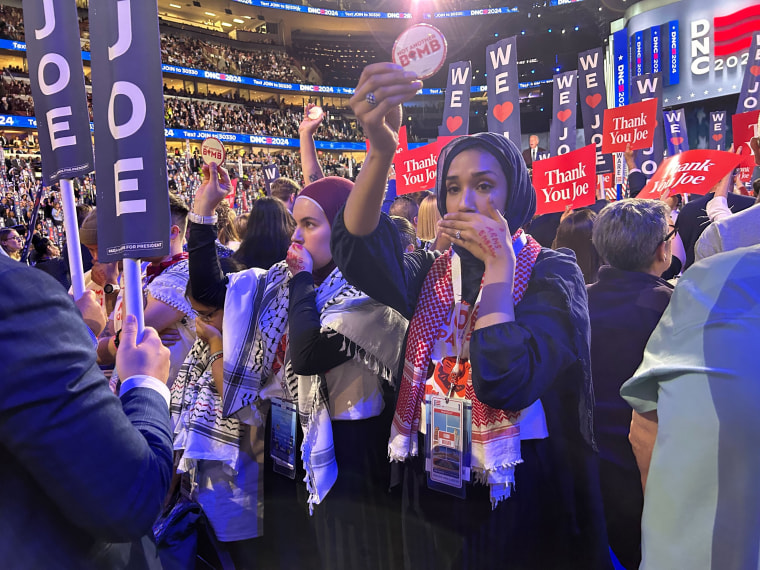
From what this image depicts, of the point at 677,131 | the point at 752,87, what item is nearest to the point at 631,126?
the point at 752,87

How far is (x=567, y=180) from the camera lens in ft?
13.8

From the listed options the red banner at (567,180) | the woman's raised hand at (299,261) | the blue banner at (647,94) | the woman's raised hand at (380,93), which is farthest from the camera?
the blue banner at (647,94)

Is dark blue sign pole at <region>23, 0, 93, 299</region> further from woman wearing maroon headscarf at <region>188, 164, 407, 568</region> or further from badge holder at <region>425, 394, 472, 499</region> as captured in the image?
badge holder at <region>425, 394, 472, 499</region>

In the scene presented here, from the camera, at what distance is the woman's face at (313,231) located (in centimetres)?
198

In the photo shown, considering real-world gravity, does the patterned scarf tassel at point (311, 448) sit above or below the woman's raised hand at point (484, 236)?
below

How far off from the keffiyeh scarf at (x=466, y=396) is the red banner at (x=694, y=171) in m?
2.86

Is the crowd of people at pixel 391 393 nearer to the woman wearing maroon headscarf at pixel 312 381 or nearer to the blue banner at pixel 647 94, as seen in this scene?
the woman wearing maroon headscarf at pixel 312 381

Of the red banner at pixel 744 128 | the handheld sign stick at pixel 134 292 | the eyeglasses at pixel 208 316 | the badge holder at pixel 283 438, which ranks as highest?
the red banner at pixel 744 128

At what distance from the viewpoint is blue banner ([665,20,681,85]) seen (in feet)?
67.8

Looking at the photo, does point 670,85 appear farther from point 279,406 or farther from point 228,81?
point 279,406

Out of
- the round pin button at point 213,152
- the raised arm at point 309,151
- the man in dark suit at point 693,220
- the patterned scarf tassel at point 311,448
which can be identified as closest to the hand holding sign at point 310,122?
the raised arm at point 309,151

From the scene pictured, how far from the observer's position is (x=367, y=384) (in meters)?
1.84

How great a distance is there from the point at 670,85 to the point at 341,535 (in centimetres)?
2376

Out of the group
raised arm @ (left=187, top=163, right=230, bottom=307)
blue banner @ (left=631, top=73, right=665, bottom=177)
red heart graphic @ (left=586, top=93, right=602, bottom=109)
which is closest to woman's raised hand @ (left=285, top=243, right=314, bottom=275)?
raised arm @ (left=187, top=163, right=230, bottom=307)
